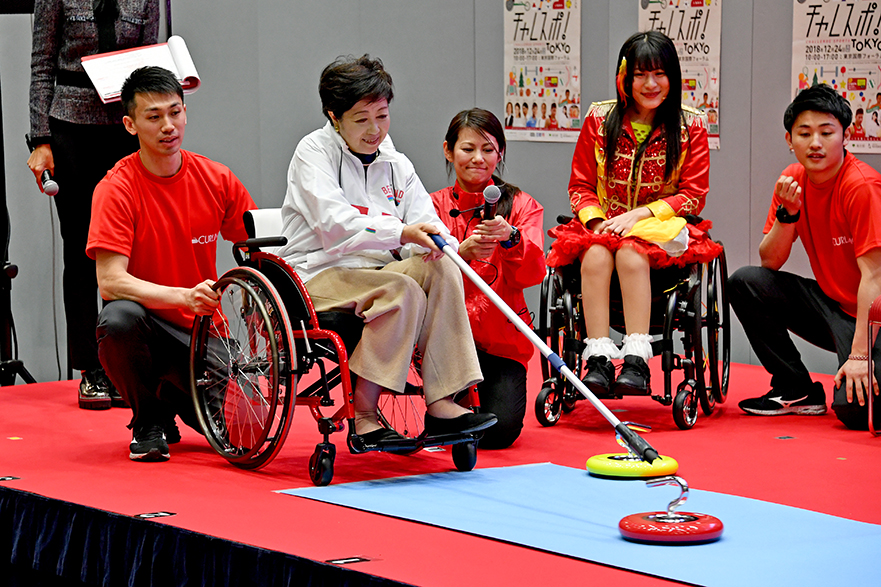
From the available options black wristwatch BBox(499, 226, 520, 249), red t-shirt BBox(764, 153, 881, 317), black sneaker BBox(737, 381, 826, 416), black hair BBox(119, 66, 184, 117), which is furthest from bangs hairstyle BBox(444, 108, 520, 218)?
black sneaker BBox(737, 381, 826, 416)

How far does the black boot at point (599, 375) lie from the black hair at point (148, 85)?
1328mm

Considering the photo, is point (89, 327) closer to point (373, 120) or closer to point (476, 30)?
point (373, 120)

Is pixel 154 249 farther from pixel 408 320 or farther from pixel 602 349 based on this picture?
pixel 602 349

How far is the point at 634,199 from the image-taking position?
332cm

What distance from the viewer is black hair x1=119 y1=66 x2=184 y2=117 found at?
2.86 m

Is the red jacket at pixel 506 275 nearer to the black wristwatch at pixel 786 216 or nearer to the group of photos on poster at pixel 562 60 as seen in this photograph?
the black wristwatch at pixel 786 216

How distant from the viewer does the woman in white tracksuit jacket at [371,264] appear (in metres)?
2.51

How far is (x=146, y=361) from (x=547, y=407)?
118cm

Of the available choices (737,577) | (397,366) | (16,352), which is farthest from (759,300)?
(16,352)

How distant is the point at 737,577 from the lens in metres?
1.77

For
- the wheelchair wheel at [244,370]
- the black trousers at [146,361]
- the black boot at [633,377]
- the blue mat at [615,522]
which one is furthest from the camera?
the black boot at [633,377]

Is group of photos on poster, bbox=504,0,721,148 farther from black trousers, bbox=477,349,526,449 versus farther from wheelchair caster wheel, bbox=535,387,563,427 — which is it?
black trousers, bbox=477,349,526,449

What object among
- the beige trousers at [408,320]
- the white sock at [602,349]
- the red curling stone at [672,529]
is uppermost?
the beige trousers at [408,320]

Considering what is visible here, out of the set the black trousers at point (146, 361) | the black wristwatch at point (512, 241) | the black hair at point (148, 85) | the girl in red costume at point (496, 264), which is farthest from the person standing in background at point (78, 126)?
the black wristwatch at point (512, 241)
